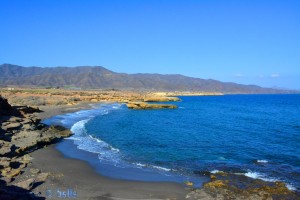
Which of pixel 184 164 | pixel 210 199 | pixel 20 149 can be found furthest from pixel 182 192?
pixel 20 149

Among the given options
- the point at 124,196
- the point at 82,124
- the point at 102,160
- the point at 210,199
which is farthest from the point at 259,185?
the point at 82,124

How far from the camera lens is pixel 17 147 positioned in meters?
26.5

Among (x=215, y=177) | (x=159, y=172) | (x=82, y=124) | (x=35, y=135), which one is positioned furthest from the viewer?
(x=82, y=124)

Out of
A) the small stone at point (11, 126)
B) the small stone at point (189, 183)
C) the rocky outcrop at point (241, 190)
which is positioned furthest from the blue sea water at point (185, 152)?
the small stone at point (11, 126)

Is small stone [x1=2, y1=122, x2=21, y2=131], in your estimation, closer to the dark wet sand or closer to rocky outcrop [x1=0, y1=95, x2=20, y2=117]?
rocky outcrop [x1=0, y1=95, x2=20, y2=117]

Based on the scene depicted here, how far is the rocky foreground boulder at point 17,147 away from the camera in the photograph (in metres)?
16.6

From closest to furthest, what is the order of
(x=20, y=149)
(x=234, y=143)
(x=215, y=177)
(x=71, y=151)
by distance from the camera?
(x=215, y=177) < (x=20, y=149) < (x=71, y=151) < (x=234, y=143)

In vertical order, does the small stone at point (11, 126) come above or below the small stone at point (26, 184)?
above

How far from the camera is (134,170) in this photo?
2288cm

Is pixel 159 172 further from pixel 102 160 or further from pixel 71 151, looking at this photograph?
pixel 71 151

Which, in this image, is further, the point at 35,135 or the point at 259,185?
the point at 35,135

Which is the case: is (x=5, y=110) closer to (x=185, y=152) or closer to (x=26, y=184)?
(x=185, y=152)

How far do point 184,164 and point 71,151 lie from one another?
1117 cm

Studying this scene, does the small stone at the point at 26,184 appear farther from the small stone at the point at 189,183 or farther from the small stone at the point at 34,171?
the small stone at the point at 189,183
